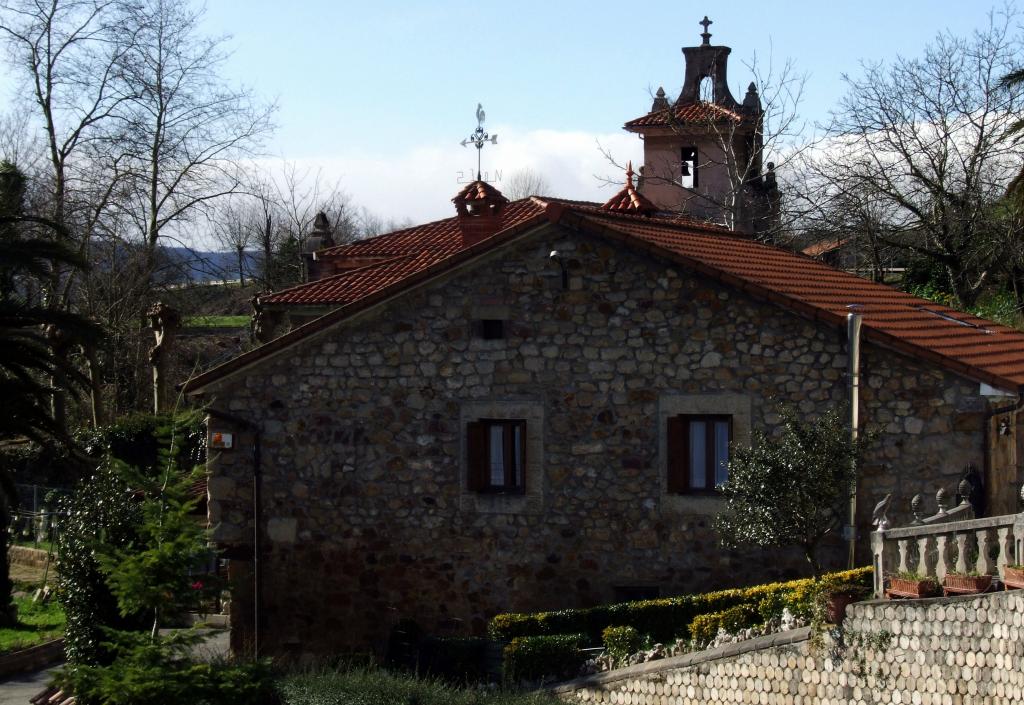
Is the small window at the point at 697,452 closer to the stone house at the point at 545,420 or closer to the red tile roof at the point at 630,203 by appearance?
the stone house at the point at 545,420

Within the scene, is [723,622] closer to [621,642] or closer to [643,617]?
[621,642]

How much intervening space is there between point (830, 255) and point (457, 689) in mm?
24980

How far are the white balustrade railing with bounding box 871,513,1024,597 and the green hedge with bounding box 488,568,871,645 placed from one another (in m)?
1.34

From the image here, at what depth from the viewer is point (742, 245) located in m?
19.6

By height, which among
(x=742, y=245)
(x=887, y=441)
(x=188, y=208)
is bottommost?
(x=887, y=441)

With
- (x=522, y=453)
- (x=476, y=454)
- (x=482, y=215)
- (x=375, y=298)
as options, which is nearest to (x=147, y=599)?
(x=476, y=454)

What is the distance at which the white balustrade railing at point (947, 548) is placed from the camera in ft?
35.7

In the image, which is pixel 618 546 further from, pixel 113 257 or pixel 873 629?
pixel 113 257

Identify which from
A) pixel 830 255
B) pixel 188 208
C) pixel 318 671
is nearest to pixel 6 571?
pixel 318 671

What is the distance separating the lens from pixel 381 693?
12680mm

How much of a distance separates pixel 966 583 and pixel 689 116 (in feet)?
92.2

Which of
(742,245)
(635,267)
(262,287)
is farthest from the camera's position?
(262,287)

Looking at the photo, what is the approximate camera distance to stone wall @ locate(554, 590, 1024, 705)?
10.5 metres

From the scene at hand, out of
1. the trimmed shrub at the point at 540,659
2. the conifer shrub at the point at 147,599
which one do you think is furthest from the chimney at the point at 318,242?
the trimmed shrub at the point at 540,659
